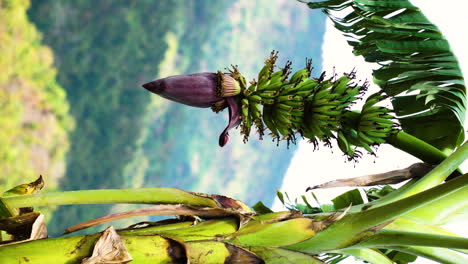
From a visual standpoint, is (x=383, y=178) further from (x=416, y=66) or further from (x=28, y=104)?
(x=28, y=104)

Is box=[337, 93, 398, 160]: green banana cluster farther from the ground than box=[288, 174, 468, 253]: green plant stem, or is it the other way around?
box=[337, 93, 398, 160]: green banana cluster

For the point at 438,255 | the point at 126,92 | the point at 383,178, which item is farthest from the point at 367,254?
the point at 126,92

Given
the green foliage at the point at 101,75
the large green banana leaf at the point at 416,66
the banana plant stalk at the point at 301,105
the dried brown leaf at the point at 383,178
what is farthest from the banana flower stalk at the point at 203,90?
the green foliage at the point at 101,75

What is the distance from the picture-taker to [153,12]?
157cm

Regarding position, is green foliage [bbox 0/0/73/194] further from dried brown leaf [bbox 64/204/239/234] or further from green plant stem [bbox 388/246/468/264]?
green plant stem [bbox 388/246/468/264]

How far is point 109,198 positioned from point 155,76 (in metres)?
1.05

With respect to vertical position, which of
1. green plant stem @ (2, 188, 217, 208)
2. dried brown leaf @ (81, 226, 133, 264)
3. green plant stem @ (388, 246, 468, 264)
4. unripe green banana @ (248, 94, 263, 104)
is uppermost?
unripe green banana @ (248, 94, 263, 104)

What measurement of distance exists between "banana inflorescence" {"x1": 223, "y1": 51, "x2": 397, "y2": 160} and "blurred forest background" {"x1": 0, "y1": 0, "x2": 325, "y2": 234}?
68 cm

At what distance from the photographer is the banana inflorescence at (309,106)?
88 centimetres

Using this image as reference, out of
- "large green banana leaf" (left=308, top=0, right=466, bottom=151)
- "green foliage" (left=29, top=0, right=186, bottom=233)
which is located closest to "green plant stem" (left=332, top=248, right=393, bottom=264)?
"large green banana leaf" (left=308, top=0, right=466, bottom=151)

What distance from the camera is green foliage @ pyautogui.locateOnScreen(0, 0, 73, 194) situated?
1302mm

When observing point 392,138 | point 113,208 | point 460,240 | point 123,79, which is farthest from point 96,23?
point 460,240

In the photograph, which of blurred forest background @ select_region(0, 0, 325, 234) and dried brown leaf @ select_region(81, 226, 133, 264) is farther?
blurred forest background @ select_region(0, 0, 325, 234)

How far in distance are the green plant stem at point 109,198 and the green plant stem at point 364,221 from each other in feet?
0.52
